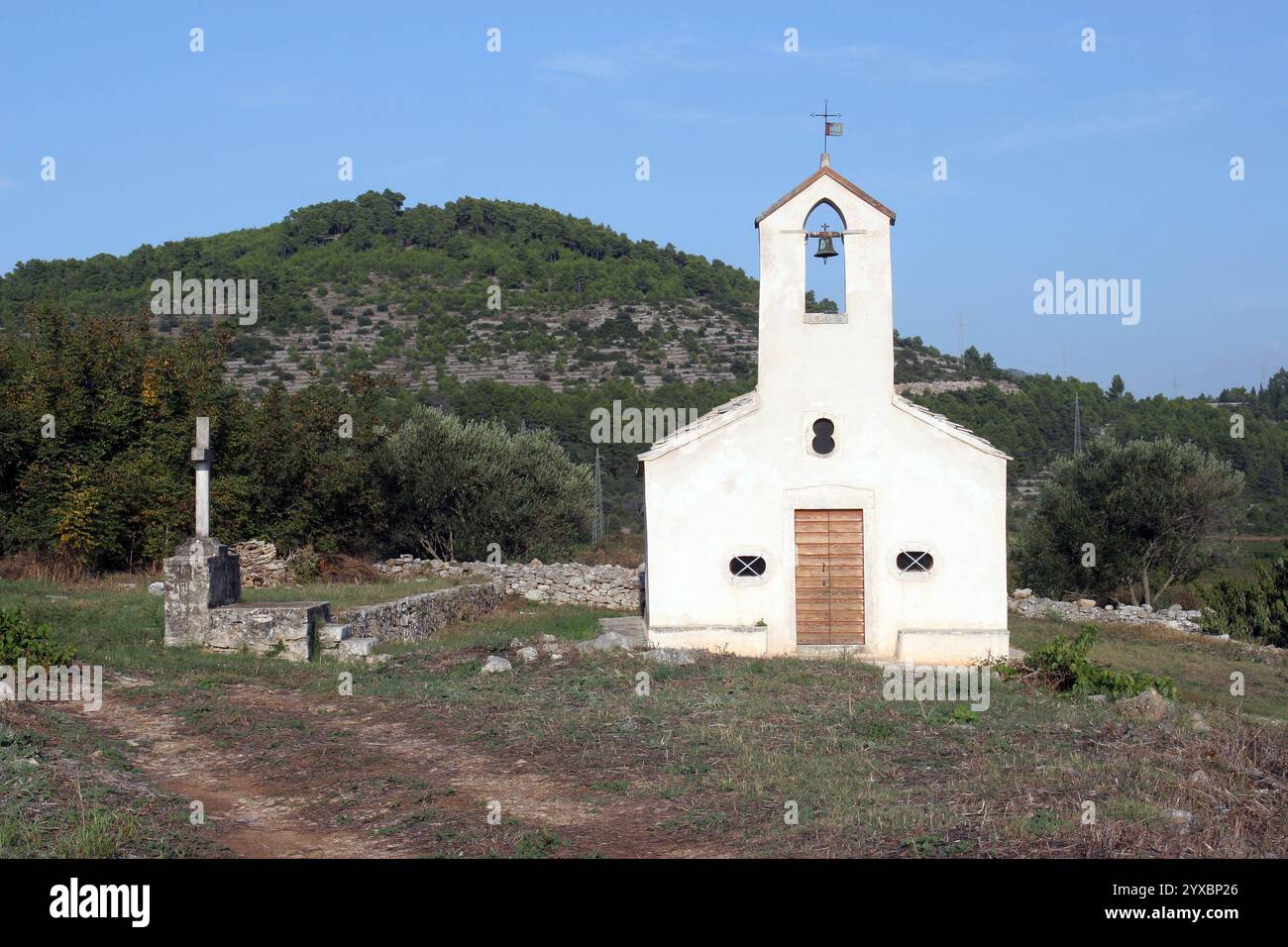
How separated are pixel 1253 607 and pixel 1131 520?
5330mm

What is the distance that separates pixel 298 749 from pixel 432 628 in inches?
399

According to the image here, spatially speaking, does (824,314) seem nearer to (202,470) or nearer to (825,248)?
(825,248)

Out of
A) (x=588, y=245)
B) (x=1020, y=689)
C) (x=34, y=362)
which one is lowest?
(x=1020, y=689)

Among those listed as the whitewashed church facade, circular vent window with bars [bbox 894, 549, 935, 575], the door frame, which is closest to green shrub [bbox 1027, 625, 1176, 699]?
the whitewashed church facade

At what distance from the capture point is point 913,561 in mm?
16375

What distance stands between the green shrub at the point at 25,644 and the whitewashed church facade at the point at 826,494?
7.55 m

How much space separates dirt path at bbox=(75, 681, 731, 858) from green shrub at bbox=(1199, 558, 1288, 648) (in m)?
21.3

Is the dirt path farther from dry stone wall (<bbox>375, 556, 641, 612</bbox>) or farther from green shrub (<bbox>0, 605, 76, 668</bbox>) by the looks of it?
dry stone wall (<bbox>375, 556, 641, 612</bbox>)

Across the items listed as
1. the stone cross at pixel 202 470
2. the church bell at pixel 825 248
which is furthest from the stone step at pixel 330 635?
the church bell at pixel 825 248

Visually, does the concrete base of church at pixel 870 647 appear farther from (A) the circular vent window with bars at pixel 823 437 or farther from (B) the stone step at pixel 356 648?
(B) the stone step at pixel 356 648

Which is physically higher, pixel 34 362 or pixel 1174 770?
pixel 34 362

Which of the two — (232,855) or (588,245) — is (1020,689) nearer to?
(232,855)
